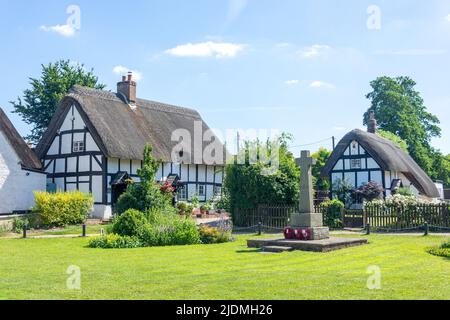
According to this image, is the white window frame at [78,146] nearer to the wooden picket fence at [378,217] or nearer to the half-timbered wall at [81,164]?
the half-timbered wall at [81,164]

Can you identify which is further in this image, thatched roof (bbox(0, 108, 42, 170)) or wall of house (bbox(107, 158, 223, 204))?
wall of house (bbox(107, 158, 223, 204))

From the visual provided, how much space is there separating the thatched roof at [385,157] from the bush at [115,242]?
2190 centimetres

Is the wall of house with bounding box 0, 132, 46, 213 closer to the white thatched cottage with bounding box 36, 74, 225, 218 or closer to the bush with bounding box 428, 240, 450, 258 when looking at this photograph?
the white thatched cottage with bounding box 36, 74, 225, 218

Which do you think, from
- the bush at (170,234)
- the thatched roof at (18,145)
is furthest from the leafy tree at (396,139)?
the bush at (170,234)

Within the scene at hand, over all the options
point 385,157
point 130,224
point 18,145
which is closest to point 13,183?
point 18,145

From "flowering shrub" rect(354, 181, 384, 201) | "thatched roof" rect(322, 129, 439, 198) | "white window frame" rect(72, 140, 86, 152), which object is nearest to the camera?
"white window frame" rect(72, 140, 86, 152)

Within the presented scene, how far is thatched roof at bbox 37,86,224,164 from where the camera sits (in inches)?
1139

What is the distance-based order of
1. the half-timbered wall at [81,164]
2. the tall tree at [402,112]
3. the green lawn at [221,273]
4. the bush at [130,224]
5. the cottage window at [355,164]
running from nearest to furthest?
the green lawn at [221,273], the bush at [130,224], the half-timbered wall at [81,164], the cottage window at [355,164], the tall tree at [402,112]

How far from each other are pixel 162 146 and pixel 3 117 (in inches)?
390

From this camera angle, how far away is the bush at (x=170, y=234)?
16859 mm

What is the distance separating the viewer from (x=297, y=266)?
37.1 feet

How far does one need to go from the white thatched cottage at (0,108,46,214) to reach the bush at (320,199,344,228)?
1664 centimetres

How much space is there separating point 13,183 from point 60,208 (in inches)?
169

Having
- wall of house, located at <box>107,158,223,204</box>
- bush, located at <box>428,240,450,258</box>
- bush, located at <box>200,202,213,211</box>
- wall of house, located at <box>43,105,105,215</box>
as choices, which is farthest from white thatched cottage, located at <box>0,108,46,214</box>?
bush, located at <box>428,240,450,258</box>
